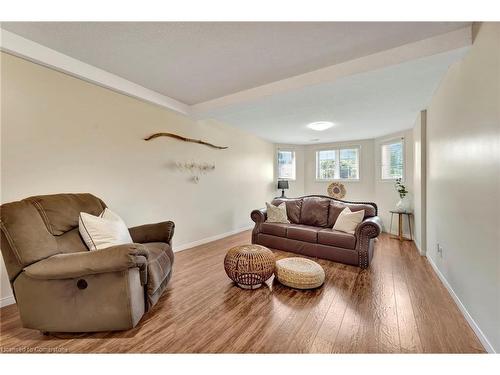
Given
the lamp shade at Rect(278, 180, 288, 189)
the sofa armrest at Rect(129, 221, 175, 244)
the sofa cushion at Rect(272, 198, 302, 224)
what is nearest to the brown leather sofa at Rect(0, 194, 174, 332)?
the sofa armrest at Rect(129, 221, 175, 244)

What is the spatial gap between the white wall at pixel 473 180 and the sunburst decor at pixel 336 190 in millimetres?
3511

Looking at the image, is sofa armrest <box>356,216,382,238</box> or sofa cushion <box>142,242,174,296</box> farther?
sofa armrest <box>356,216,382,238</box>

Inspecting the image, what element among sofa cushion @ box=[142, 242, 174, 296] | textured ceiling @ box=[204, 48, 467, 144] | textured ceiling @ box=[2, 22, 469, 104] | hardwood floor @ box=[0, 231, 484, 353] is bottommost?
hardwood floor @ box=[0, 231, 484, 353]

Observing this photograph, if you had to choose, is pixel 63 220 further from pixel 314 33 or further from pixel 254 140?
pixel 254 140

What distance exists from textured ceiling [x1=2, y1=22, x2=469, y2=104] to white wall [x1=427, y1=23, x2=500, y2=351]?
570mm

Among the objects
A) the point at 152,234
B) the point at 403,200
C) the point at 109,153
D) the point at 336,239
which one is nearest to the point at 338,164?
the point at 403,200

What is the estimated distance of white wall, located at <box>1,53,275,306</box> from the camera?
81.7 inches

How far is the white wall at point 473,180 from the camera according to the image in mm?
1403

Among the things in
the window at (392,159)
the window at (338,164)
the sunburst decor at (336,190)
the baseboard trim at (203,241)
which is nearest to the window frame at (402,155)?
the window at (392,159)

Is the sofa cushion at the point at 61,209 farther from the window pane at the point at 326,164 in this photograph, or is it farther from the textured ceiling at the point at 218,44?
the window pane at the point at 326,164

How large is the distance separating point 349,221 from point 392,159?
9.77 feet

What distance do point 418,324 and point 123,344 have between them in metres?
2.24

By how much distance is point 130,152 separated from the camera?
301 cm

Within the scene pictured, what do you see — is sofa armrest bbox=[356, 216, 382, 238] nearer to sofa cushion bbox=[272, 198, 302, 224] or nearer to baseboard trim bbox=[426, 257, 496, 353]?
baseboard trim bbox=[426, 257, 496, 353]
